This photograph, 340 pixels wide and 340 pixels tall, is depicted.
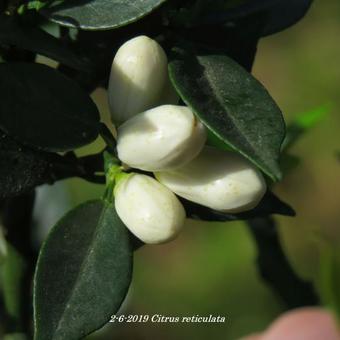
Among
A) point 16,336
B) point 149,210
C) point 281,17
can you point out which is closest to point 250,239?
point 16,336

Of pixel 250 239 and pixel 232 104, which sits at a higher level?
pixel 232 104

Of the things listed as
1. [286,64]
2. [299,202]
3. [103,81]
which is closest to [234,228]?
[299,202]

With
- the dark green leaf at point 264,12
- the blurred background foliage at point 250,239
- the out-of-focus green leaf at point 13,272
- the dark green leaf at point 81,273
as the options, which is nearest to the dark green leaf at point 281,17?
the dark green leaf at point 264,12

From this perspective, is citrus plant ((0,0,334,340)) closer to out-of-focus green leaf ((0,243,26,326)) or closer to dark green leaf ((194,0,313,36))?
dark green leaf ((194,0,313,36))

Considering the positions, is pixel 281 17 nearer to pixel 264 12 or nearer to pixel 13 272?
pixel 264 12

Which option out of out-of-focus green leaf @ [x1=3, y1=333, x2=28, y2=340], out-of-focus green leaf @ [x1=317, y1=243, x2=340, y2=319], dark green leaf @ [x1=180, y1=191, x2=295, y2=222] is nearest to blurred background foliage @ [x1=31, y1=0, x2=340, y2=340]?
out-of-focus green leaf @ [x1=3, y1=333, x2=28, y2=340]

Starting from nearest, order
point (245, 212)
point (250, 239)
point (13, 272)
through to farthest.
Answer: point (245, 212), point (13, 272), point (250, 239)

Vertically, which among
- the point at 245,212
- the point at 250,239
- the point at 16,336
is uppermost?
the point at 245,212
